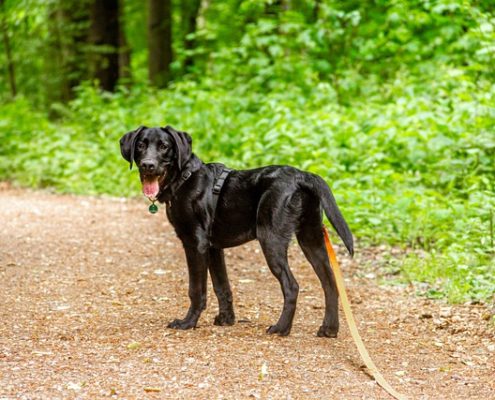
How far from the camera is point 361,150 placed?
408 inches

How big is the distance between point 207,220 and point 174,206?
0.82 feet

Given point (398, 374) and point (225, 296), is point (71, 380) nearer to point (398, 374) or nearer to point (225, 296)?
point (225, 296)

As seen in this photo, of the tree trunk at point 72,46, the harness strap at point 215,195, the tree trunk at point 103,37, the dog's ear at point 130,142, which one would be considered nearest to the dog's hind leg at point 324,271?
the harness strap at point 215,195

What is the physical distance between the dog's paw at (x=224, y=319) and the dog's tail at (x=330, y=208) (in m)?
1.16

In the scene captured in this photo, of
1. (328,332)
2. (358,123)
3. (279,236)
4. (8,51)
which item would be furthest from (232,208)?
(8,51)

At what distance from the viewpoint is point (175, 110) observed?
1377cm

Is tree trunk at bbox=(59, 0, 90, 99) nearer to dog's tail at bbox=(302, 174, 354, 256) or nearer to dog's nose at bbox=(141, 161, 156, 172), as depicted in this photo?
dog's nose at bbox=(141, 161, 156, 172)

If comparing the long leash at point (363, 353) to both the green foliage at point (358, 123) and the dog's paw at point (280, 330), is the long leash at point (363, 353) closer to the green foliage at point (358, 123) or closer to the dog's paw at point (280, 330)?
the dog's paw at point (280, 330)

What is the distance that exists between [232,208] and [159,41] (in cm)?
1507

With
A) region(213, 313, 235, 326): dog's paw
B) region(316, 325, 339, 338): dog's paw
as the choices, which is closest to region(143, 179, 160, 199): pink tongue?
region(213, 313, 235, 326): dog's paw

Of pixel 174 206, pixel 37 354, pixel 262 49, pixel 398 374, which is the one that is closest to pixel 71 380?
pixel 37 354

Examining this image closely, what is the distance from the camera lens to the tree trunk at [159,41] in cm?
1944

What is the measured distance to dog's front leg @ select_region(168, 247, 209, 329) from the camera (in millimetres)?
5297

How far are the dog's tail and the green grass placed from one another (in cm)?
207
